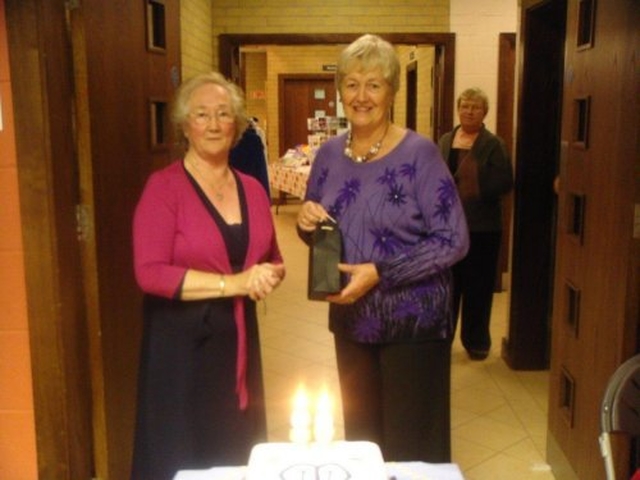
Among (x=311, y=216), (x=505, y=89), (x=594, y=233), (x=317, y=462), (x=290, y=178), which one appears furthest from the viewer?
(x=290, y=178)

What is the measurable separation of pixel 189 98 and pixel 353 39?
4.42m

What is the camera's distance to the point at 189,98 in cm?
210

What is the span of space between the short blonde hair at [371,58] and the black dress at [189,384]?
484mm

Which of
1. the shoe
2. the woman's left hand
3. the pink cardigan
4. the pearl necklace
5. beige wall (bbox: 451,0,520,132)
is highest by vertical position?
beige wall (bbox: 451,0,520,132)

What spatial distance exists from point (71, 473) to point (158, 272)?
32.8 inches

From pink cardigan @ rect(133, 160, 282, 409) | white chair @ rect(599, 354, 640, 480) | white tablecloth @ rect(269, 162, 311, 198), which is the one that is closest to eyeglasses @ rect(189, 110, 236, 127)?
pink cardigan @ rect(133, 160, 282, 409)

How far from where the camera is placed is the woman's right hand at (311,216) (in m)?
2.02

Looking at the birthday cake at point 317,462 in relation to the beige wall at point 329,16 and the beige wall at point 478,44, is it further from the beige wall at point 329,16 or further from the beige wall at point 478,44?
the beige wall at point 329,16

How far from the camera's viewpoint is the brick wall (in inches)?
83.8

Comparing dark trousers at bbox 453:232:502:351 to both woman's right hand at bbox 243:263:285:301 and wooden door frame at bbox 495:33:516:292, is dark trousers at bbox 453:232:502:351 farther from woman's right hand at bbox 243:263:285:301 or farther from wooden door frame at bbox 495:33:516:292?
woman's right hand at bbox 243:263:285:301

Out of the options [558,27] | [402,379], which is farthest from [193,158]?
[558,27]

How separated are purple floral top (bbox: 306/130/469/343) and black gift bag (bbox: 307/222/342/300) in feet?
0.21

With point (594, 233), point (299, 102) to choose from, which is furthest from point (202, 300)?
point (299, 102)

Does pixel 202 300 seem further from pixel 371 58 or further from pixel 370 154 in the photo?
pixel 371 58
